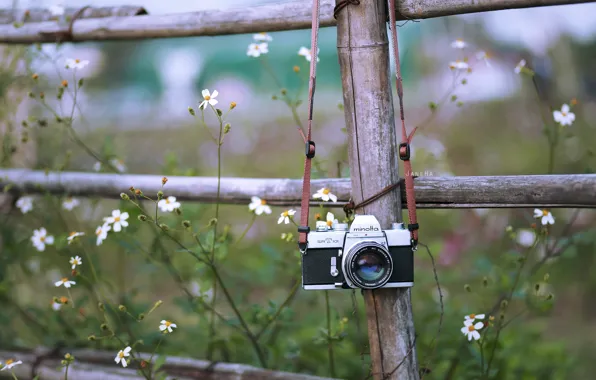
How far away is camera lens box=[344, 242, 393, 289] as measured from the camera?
4.44ft

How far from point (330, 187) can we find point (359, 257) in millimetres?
347

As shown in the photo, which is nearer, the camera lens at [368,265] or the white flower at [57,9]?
the camera lens at [368,265]

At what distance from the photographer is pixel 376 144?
1448mm

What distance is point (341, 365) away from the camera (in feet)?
6.84

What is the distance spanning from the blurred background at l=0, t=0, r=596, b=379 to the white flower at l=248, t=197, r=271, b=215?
24cm

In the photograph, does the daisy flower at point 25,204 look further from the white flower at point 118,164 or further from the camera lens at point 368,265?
the camera lens at point 368,265

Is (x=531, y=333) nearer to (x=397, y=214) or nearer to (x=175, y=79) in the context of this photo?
(x=397, y=214)

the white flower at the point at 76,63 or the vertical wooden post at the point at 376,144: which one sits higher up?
the white flower at the point at 76,63

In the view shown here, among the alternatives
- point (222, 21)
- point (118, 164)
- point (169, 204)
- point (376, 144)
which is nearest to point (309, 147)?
point (376, 144)

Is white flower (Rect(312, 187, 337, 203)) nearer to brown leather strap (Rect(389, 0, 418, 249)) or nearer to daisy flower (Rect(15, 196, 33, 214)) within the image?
brown leather strap (Rect(389, 0, 418, 249))

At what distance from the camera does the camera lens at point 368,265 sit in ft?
4.44

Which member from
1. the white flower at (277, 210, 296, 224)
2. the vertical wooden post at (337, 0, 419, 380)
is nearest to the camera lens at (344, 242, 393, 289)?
the vertical wooden post at (337, 0, 419, 380)

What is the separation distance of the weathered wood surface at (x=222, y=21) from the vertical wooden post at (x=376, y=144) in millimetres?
125

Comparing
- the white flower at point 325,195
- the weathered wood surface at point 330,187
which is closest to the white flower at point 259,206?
the weathered wood surface at point 330,187
